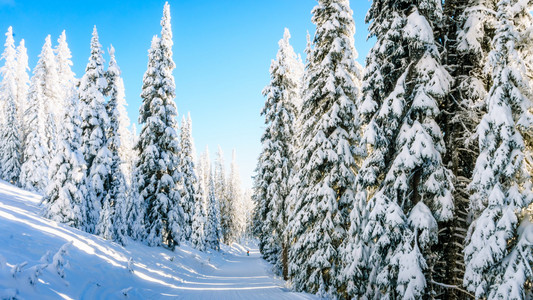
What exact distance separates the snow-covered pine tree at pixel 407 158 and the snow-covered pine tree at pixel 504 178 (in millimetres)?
1271

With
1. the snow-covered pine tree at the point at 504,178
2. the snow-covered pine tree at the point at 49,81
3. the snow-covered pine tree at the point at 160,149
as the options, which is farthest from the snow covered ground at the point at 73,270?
the snow-covered pine tree at the point at 49,81

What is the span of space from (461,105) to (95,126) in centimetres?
2192

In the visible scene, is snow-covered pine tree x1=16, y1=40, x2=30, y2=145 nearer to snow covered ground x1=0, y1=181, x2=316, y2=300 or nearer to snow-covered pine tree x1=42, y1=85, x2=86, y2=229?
snow-covered pine tree x1=42, y1=85, x2=86, y2=229

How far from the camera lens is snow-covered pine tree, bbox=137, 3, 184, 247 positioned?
1016 inches

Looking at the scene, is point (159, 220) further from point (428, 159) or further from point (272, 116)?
point (428, 159)

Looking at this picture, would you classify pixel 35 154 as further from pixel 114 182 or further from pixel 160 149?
pixel 114 182

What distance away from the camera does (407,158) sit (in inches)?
→ 391

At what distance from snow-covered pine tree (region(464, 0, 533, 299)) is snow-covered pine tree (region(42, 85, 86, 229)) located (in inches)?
756

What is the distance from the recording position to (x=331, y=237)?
1498 cm

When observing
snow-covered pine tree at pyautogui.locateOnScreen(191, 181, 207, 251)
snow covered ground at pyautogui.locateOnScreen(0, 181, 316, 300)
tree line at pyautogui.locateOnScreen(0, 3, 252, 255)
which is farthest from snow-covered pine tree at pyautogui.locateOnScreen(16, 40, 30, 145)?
snow covered ground at pyautogui.locateOnScreen(0, 181, 316, 300)

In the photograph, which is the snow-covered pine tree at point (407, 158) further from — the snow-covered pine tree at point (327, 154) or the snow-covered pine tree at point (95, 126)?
the snow-covered pine tree at point (95, 126)

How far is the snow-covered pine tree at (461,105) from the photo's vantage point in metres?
10.3

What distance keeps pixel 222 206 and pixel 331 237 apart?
59272 mm

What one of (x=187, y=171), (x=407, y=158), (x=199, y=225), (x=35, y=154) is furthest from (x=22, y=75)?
(x=407, y=158)
